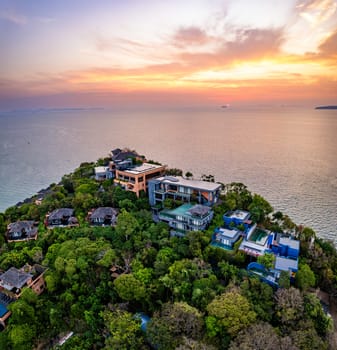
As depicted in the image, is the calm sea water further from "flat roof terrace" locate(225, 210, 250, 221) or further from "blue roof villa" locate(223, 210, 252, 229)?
"blue roof villa" locate(223, 210, 252, 229)

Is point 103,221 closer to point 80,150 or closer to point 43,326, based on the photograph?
point 43,326

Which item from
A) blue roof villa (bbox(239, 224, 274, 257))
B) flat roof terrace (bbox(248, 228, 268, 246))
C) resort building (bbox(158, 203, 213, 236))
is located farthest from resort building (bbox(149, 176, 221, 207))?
flat roof terrace (bbox(248, 228, 268, 246))

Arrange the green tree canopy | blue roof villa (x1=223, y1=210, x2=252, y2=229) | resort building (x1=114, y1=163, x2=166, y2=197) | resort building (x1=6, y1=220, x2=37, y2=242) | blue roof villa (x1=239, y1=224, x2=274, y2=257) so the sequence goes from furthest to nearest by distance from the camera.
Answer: resort building (x1=114, y1=163, x2=166, y2=197)
resort building (x1=6, y1=220, x2=37, y2=242)
blue roof villa (x1=223, y1=210, x2=252, y2=229)
blue roof villa (x1=239, y1=224, x2=274, y2=257)
the green tree canopy

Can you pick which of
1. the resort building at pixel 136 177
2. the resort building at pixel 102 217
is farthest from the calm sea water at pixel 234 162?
the resort building at pixel 102 217

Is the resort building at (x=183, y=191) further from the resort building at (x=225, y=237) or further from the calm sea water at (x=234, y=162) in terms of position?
the calm sea water at (x=234, y=162)

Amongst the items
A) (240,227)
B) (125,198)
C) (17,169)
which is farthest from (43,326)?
(17,169)

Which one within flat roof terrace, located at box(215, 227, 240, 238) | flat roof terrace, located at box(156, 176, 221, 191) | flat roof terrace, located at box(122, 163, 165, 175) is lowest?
flat roof terrace, located at box(215, 227, 240, 238)

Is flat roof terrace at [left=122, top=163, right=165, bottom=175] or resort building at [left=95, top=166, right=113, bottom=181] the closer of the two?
flat roof terrace at [left=122, top=163, right=165, bottom=175]

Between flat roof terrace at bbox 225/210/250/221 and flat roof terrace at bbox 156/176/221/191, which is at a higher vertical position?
flat roof terrace at bbox 156/176/221/191
